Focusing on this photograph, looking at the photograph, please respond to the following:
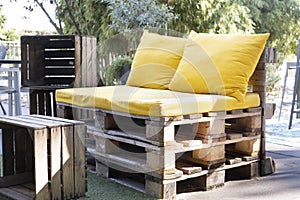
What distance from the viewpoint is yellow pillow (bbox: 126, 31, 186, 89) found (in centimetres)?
285

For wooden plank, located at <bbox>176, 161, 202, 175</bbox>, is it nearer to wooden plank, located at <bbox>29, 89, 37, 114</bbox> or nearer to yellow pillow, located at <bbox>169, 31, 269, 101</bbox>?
yellow pillow, located at <bbox>169, 31, 269, 101</bbox>

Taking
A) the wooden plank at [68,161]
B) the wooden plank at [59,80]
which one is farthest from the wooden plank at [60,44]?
the wooden plank at [68,161]

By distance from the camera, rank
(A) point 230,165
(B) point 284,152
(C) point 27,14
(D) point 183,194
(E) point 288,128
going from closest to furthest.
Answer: (D) point 183,194 → (A) point 230,165 → (B) point 284,152 → (E) point 288,128 → (C) point 27,14

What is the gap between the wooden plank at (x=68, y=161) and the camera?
206cm

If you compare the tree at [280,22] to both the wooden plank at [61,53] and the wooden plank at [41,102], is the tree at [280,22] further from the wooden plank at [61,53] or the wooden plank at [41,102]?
the wooden plank at [41,102]

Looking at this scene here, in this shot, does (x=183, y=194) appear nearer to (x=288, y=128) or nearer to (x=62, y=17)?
(x=288, y=128)

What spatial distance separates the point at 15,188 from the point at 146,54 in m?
1.31

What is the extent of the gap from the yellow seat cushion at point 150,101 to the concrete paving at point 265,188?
18.1 inches

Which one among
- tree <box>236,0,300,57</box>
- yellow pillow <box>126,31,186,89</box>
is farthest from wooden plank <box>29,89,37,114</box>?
tree <box>236,0,300,57</box>

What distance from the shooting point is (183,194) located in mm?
2230

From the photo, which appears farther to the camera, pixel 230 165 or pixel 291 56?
pixel 291 56

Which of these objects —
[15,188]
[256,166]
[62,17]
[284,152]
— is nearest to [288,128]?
[284,152]

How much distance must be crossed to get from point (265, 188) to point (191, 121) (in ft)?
2.07

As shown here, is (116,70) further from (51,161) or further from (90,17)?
(90,17)
